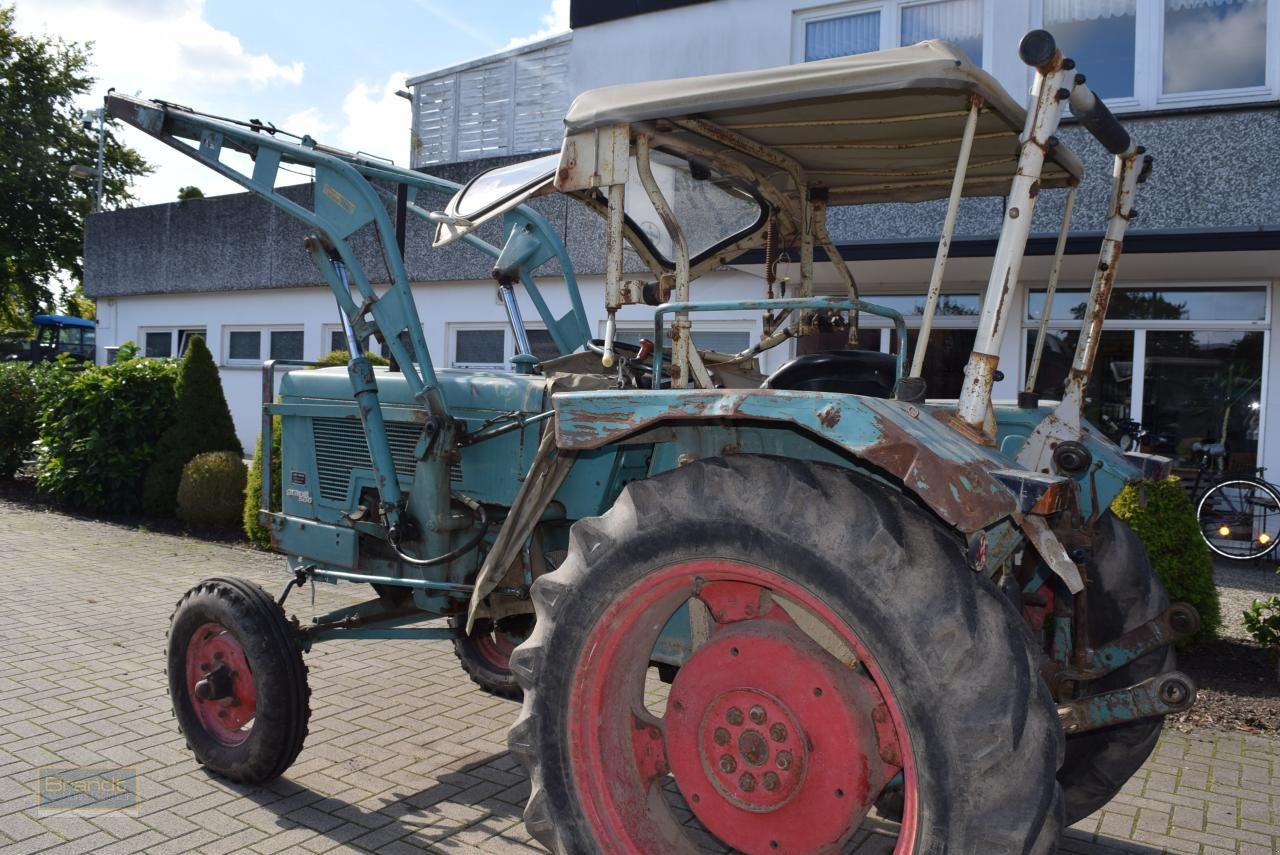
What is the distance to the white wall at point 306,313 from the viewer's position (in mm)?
11508

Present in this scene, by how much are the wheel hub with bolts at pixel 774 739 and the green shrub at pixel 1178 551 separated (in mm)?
4000

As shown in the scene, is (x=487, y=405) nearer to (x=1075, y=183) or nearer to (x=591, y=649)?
(x=591, y=649)

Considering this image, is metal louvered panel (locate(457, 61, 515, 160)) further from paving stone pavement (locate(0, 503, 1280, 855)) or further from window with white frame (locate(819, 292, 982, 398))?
paving stone pavement (locate(0, 503, 1280, 855))

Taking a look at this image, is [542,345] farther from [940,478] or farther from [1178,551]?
[940,478]

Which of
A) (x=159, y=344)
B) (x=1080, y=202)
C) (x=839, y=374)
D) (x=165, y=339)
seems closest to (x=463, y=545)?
(x=839, y=374)

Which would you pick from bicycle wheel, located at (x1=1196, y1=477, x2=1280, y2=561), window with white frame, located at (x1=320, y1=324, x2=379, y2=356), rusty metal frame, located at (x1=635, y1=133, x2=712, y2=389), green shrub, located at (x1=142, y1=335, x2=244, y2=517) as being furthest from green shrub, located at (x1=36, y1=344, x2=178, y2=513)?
bicycle wheel, located at (x1=1196, y1=477, x2=1280, y2=561)

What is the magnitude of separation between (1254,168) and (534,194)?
8.19m

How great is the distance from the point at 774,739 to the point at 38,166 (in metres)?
31.0

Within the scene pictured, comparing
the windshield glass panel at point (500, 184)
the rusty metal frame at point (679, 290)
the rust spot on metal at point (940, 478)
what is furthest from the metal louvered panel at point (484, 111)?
the rust spot on metal at point (940, 478)

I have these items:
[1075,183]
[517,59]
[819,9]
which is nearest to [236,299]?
→ [517,59]

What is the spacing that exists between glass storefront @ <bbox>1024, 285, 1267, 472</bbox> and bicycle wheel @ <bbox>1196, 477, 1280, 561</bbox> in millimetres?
588

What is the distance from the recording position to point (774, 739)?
2.44 meters

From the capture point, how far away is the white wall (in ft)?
37.8

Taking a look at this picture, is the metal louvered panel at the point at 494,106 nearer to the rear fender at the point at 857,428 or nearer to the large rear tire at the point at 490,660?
the large rear tire at the point at 490,660
